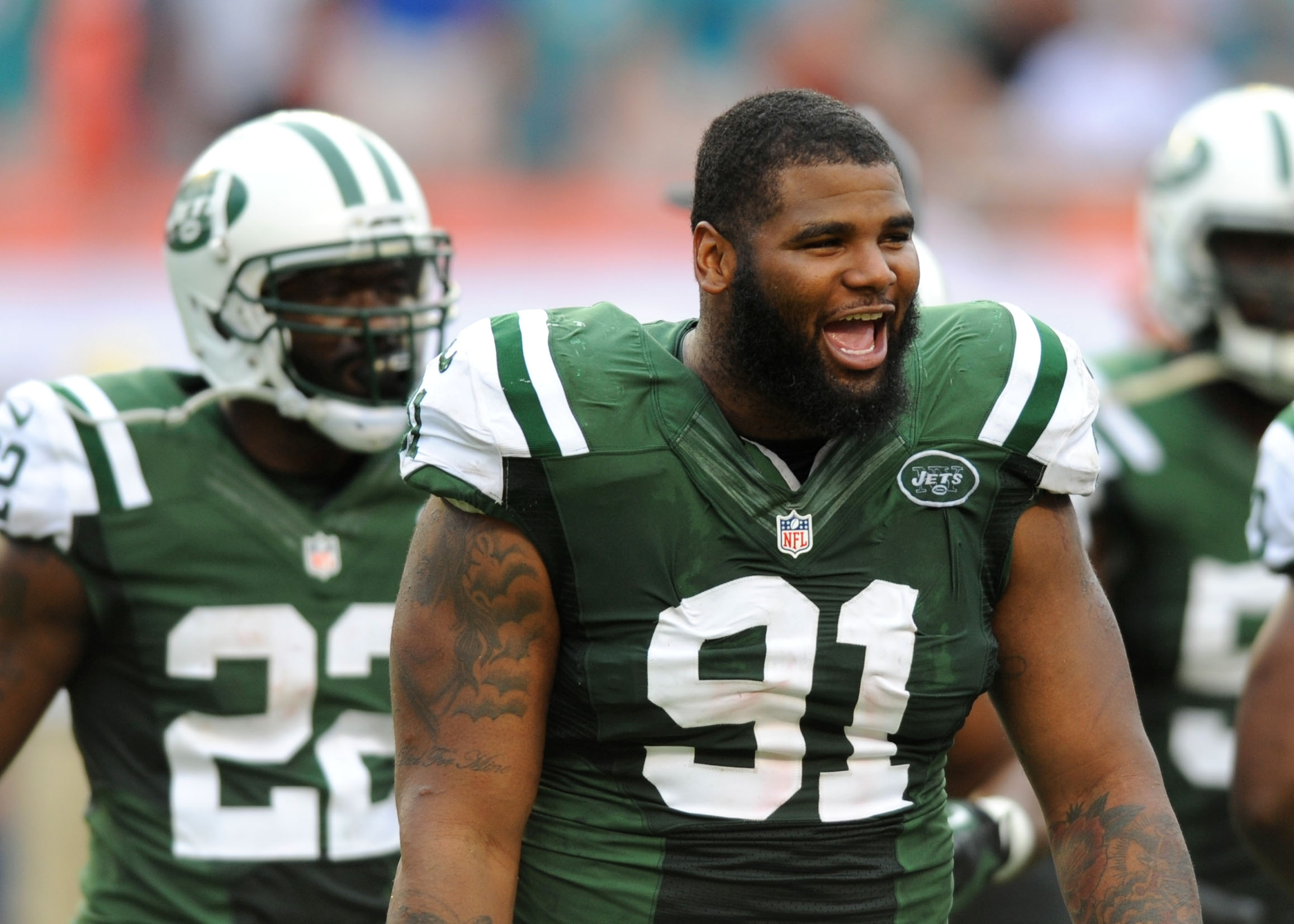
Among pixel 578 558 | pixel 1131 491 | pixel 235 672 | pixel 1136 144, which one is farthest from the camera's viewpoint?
pixel 1136 144

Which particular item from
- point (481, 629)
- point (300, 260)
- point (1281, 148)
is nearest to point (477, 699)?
point (481, 629)

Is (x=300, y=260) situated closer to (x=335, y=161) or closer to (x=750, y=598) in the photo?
(x=335, y=161)

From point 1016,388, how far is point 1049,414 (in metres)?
0.05

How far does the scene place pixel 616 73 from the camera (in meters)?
8.74

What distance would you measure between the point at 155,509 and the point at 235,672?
0.30 m

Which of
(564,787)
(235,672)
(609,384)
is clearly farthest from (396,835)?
(609,384)

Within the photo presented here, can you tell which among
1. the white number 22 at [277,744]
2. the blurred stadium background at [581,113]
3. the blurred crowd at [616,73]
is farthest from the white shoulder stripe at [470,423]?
the blurred crowd at [616,73]

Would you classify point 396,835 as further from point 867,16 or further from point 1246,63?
point 1246,63

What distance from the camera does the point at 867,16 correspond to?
8.98m

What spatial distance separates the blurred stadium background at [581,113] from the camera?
7.86 meters

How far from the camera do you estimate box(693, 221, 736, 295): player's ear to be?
2.38 metres

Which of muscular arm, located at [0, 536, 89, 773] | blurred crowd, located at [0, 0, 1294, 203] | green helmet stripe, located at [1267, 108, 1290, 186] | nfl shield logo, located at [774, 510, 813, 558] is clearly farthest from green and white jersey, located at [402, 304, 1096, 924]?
blurred crowd, located at [0, 0, 1294, 203]

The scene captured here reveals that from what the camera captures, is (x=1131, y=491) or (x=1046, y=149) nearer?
(x=1131, y=491)

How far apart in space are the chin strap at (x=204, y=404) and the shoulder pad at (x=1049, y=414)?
141 cm
